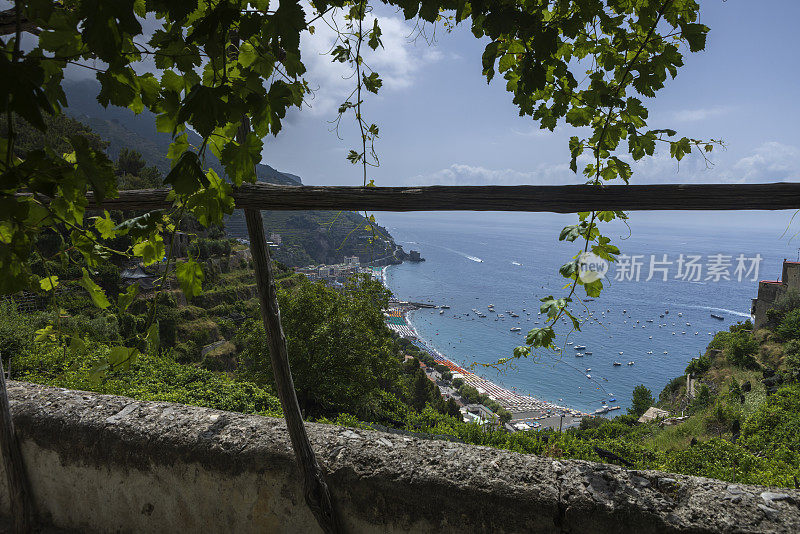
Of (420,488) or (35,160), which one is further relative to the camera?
(420,488)

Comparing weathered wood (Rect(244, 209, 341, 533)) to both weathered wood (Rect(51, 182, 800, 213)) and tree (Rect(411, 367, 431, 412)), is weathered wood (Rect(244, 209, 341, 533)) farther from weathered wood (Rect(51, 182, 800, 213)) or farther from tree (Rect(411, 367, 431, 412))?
tree (Rect(411, 367, 431, 412))

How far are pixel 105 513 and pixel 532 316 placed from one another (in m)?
36.7

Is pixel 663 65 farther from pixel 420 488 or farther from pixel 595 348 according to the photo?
pixel 595 348

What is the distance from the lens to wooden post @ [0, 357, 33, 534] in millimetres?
2006

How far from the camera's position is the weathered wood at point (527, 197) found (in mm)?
939

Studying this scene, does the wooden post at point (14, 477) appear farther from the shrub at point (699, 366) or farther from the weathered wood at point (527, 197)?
the shrub at point (699, 366)

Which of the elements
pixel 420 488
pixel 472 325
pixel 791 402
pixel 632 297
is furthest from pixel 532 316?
pixel 420 488

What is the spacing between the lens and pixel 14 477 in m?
2.01

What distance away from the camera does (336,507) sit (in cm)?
163

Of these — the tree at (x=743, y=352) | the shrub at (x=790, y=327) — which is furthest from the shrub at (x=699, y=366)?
the shrub at (x=790, y=327)

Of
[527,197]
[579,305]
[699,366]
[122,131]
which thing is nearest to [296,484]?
[527,197]

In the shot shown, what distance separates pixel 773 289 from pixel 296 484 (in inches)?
888

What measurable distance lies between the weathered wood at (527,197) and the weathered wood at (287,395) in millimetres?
268

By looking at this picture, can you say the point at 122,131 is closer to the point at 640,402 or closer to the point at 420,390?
the point at 420,390
